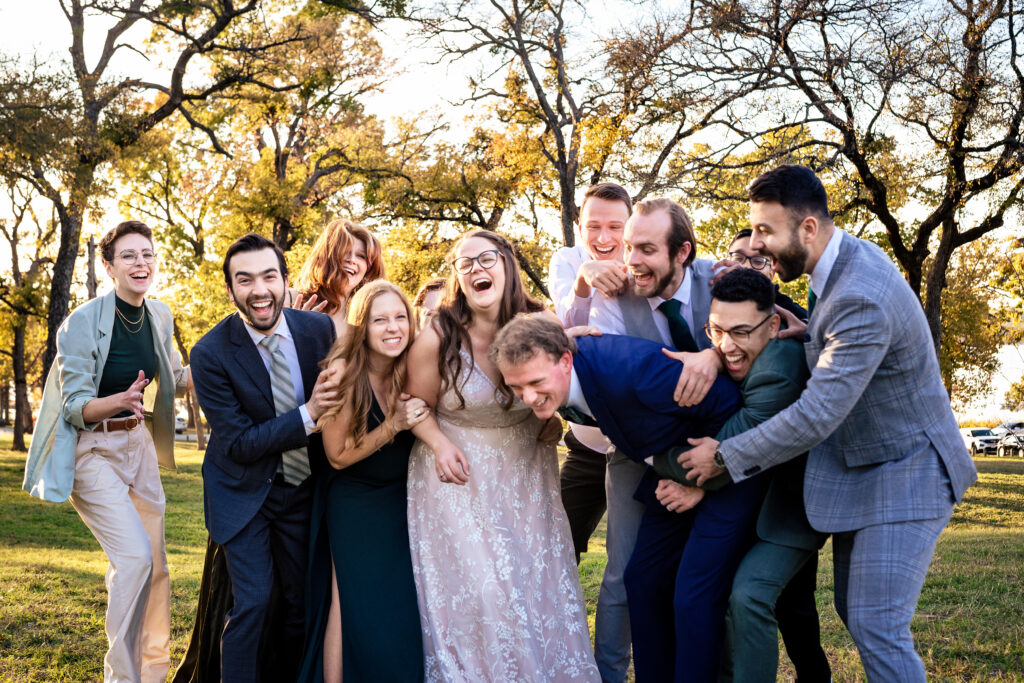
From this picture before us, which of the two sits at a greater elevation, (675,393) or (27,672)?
(675,393)

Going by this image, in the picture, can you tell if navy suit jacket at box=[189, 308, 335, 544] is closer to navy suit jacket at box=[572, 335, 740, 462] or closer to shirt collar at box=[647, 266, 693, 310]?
navy suit jacket at box=[572, 335, 740, 462]

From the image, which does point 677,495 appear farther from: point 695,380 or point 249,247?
point 249,247

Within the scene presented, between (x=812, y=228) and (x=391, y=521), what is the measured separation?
8.54 feet

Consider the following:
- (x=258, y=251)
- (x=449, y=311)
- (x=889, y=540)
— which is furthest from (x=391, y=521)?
(x=889, y=540)

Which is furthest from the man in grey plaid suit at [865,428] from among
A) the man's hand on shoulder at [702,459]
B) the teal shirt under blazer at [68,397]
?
the teal shirt under blazer at [68,397]

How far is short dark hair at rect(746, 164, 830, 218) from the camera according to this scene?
3721mm

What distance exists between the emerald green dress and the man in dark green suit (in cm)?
153

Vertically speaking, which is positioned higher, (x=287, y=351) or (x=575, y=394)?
(x=287, y=351)

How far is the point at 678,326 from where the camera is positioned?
15.0 ft

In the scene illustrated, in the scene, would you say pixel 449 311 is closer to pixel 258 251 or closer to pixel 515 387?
pixel 515 387

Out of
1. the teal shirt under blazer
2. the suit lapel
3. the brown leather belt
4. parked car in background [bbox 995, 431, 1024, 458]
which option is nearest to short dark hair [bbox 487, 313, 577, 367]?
the suit lapel

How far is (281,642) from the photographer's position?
4.73 m

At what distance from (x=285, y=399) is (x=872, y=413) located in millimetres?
2893

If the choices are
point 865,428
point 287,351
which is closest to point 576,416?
point 865,428
